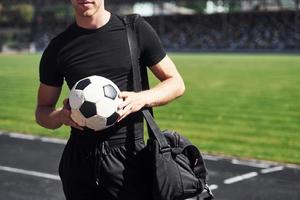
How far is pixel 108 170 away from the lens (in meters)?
3.06

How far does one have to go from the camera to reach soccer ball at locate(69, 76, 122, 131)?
2.91 m

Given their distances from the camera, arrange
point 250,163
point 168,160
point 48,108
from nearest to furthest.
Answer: point 168,160 → point 48,108 → point 250,163

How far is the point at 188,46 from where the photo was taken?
66375mm

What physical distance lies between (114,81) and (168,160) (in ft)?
1.85

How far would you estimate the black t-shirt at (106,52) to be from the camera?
306 centimetres

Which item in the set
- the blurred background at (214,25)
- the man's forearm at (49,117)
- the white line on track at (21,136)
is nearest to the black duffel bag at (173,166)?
the man's forearm at (49,117)

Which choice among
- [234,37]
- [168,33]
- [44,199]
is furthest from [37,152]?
[168,33]

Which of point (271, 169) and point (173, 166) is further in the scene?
point (271, 169)

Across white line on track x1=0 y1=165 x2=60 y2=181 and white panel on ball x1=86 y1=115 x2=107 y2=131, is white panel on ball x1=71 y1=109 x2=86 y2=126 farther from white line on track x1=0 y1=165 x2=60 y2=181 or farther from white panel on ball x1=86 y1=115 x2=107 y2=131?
white line on track x1=0 y1=165 x2=60 y2=181

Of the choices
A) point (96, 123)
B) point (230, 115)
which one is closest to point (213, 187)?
point (96, 123)

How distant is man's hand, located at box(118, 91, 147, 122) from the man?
6 centimetres

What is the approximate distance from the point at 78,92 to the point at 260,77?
22.5 meters

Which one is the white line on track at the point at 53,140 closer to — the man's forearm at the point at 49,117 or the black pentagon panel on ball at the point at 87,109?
the man's forearm at the point at 49,117

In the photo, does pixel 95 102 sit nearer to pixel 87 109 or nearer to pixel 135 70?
pixel 87 109
